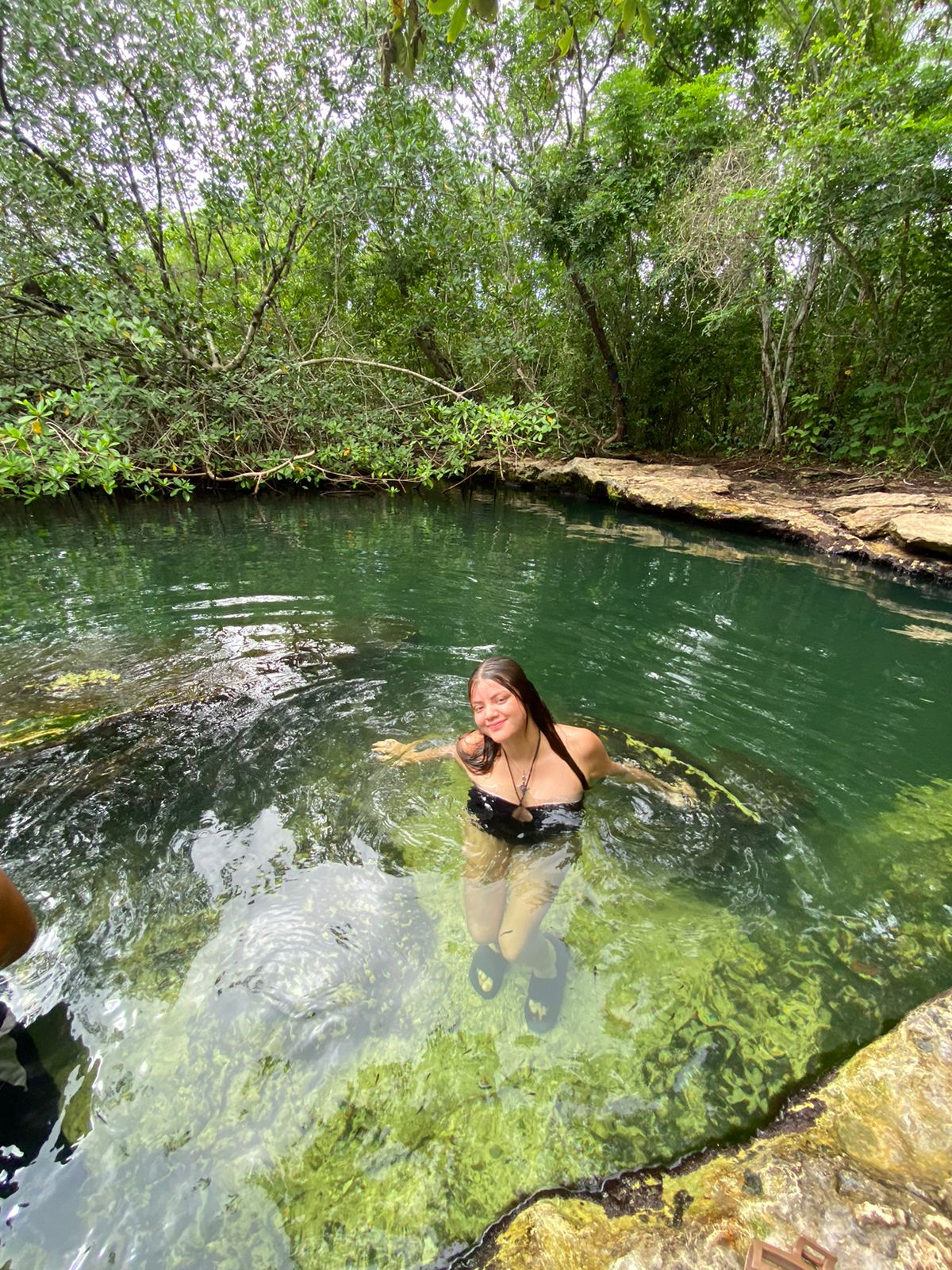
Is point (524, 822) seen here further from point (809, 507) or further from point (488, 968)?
point (809, 507)

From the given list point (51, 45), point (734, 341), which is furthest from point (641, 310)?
point (51, 45)

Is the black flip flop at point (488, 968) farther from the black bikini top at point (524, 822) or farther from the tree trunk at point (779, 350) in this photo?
the tree trunk at point (779, 350)

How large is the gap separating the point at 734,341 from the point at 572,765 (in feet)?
56.2

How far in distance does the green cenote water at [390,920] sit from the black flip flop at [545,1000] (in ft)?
0.14

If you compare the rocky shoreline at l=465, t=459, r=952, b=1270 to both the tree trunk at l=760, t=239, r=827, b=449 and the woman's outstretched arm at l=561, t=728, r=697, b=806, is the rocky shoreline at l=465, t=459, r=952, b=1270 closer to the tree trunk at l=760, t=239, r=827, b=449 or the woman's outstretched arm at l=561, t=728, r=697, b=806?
the woman's outstretched arm at l=561, t=728, r=697, b=806

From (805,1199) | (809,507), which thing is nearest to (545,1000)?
(805,1199)

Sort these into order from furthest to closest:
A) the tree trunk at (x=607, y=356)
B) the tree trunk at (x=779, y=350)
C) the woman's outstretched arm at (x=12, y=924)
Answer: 1. the tree trunk at (x=607, y=356)
2. the tree trunk at (x=779, y=350)
3. the woman's outstretched arm at (x=12, y=924)

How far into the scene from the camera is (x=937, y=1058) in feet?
6.23

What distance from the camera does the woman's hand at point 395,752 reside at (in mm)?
3762

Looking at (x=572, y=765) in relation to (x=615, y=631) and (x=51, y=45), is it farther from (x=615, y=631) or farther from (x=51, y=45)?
(x=51, y=45)

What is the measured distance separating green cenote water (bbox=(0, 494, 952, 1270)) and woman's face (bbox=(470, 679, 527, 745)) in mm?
974

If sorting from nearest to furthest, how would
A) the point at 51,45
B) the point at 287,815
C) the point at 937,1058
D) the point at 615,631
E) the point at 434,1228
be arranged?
the point at 434,1228
the point at 937,1058
the point at 287,815
the point at 615,631
the point at 51,45

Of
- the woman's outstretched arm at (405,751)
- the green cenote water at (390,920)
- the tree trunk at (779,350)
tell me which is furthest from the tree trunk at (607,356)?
the woman's outstretched arm at (405,751)

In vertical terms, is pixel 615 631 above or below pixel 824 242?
below
